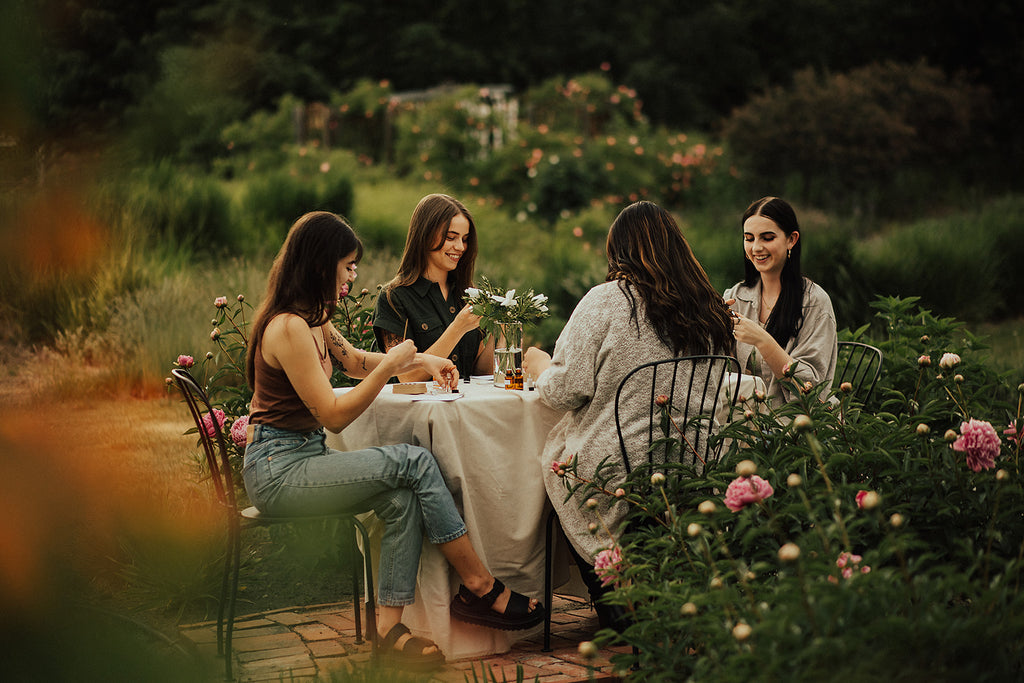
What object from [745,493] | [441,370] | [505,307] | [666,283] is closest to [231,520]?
[441,370]

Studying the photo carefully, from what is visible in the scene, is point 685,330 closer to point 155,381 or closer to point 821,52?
point 155,381

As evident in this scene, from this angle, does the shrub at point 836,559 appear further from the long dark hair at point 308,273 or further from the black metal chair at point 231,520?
the long dark hair at point 308,273

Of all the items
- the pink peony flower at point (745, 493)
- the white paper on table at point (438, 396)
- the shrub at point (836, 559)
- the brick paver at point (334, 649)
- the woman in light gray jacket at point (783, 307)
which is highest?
the woman in light gray jacket at point (783, 307)

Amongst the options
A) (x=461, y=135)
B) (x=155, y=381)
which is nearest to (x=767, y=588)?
(x=155, y=381)

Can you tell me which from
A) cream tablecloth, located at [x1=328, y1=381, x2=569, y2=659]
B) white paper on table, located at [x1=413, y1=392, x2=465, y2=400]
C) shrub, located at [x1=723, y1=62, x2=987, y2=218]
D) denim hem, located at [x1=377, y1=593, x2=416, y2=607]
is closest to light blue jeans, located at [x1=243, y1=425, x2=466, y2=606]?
denim hem, located at [x1=377, y1=593, x2=416, y2=607]

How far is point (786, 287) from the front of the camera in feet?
12.6

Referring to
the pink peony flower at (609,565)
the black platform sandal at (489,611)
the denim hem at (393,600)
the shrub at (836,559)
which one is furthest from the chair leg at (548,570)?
the pink peony flower at (609,565)

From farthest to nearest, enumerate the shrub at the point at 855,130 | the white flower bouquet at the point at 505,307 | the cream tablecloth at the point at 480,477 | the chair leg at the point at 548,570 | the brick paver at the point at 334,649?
the shrub at the point at 855,130, the white flower bouquet at the point at 505,307, the chair leg at the point at 548,570, the cream tablecloth at the point at 480,477, the brick paver at the point at 334,649

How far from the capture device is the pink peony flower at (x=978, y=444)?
2.57 meters

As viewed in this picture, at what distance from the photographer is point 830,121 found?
1620 cm

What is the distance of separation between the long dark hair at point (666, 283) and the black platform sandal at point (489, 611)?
0.99 meters

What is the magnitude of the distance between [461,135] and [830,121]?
6.13 metres

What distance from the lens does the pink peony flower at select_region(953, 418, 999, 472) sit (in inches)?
101

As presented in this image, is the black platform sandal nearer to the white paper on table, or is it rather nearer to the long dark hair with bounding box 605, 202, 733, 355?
the white paper on table
